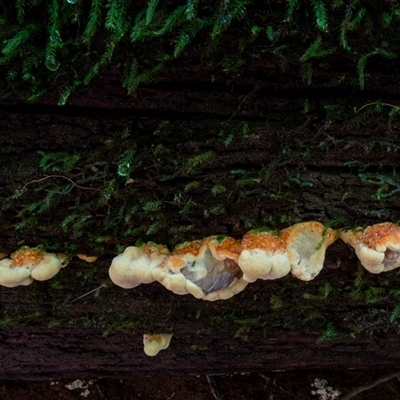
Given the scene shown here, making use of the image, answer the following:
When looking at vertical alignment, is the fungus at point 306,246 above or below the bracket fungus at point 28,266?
above

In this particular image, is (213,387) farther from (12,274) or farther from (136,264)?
(12,274)

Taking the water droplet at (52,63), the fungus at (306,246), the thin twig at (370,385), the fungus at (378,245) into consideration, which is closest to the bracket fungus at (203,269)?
the fungus at (306,246)

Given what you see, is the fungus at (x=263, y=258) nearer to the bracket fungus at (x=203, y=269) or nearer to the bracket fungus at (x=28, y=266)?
the bracket fungus at (x=203, y=269)

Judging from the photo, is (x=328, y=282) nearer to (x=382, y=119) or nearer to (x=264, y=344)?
(x=264, y=344)

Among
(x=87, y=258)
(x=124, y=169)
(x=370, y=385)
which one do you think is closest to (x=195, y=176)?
(x=124, y=169)

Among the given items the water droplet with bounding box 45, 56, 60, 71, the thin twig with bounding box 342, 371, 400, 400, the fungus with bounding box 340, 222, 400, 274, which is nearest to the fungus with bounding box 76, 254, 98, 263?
the water droplet with bounding box 45, 56, 60, 71

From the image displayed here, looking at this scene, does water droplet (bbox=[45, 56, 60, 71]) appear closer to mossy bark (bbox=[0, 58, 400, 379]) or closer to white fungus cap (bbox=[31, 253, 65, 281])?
mossy bark (bbox=[0, 58, 400, 379])
